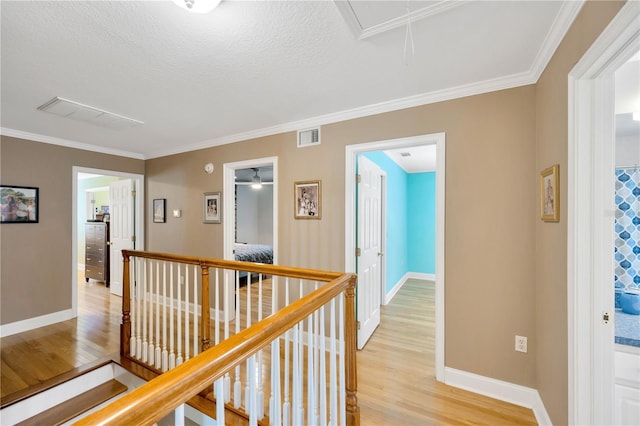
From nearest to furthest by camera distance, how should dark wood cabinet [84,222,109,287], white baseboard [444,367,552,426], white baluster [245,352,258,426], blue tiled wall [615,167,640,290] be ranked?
1. white baluster [245,352,258,426]
2. blue tiled wall [615,167,640,290]
3. white baseboard [444,367,552,426]
4. dark wood cabinet [84,222,109,287]

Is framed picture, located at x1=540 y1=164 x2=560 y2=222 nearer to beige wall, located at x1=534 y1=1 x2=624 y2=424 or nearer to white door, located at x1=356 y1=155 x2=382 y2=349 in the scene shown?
beige wall, located at x1=534 y1=1 x2=624 y2=424

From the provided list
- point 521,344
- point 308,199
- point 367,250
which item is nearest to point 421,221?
point 367,250

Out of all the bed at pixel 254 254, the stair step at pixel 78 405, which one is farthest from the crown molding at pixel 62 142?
the stair step at pixel 78 405

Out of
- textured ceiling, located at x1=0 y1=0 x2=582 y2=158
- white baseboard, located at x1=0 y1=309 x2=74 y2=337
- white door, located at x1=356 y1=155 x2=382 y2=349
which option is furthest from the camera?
white baseboard, located at x1=0 y1=309 x2=74 y2=337

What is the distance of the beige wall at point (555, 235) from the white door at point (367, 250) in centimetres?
143

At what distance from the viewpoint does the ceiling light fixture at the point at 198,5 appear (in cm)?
127

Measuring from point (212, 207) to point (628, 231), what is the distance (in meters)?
4.00

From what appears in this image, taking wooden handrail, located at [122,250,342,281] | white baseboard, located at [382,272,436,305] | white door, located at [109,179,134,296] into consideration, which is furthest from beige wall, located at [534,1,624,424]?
white door, located at [109,179,134,296]

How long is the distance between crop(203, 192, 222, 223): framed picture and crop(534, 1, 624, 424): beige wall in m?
3.43

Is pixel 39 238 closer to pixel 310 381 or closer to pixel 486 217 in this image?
pixel 310 381

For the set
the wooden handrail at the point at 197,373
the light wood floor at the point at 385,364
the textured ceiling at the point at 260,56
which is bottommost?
the light wood floor at the point at 385,364

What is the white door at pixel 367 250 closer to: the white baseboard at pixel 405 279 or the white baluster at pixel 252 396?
the white baseboard at pixel 405 279

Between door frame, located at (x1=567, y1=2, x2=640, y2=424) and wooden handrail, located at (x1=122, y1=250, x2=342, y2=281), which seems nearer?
door frame, located at (x1=567, y1=2, x2=640, y2=424)

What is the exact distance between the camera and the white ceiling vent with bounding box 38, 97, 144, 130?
244 cm
